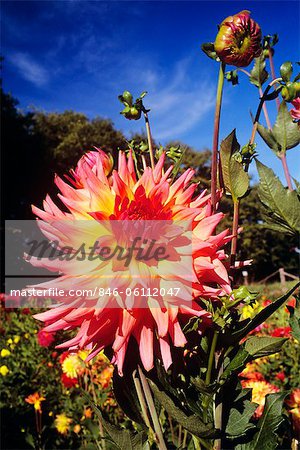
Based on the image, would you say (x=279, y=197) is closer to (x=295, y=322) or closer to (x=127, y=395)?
(x=295, y=322)

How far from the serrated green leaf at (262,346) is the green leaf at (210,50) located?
1.10 feet

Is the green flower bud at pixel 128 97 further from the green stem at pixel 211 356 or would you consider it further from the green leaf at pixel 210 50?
the green stem at pixel 211 356

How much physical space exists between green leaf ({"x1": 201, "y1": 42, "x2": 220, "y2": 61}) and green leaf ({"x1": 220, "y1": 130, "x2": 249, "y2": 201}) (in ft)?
0.30

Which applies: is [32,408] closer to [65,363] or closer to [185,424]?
[65,363]

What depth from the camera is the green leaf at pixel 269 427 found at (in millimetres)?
488

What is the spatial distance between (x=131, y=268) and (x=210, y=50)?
0.28m

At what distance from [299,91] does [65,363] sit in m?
1.41

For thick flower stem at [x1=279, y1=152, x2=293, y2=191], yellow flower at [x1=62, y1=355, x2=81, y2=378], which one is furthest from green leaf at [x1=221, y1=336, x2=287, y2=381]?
yellow flower at [x1=62, y1=355, x2=81, y2=378]

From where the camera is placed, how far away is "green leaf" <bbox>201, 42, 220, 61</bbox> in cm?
50

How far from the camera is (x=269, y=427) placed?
50cm

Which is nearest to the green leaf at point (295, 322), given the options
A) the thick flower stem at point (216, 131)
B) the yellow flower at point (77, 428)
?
the thick flower stem at point (216, 131)

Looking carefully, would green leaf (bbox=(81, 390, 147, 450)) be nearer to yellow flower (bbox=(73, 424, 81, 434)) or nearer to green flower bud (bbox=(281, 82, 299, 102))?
green flower bud (bbox=(281, 82, 299, 102))

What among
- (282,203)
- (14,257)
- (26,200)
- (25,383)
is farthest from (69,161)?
(282,203)

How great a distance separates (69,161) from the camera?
1298 centimetres
